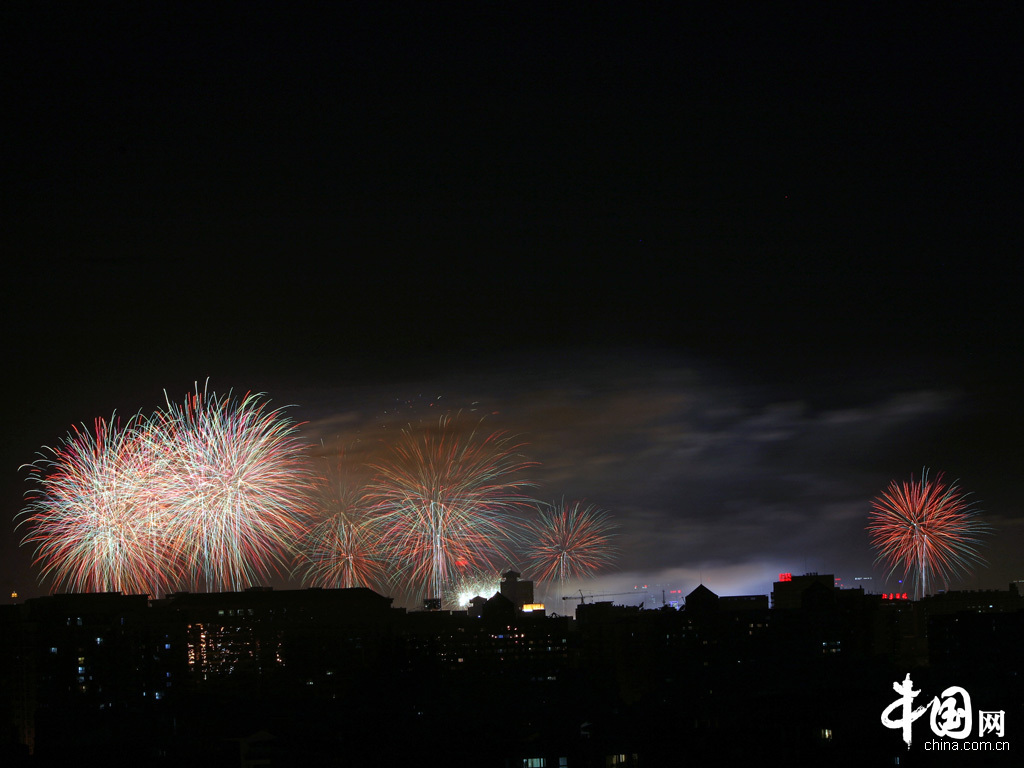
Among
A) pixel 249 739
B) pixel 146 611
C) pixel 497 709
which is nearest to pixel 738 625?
pixel 497 709

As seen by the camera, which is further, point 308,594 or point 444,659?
point 308,594

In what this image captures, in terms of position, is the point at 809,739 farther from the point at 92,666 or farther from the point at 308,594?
the point at 308,594

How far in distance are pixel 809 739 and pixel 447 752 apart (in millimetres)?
13789

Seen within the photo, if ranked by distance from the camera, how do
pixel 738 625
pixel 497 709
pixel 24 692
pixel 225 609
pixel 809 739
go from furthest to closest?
1. pixel 738 625
2. pixel 225 609
3. pixel 24 692
4. pixel 497 709
5. pixel 809 739

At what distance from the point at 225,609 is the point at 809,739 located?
234 ft

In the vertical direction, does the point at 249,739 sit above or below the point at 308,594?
below

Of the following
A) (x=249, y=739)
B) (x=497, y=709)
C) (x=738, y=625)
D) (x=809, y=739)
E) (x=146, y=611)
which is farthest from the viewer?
(x=738, y=625)

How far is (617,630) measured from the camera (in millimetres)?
102562

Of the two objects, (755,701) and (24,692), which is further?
(24,692)

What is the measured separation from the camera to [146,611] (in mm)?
89875

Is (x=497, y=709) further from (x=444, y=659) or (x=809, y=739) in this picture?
(x=809, y=739)

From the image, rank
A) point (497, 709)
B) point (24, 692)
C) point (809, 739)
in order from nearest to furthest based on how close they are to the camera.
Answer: point (809, 739)
point (497, 709)
point (24, 692)

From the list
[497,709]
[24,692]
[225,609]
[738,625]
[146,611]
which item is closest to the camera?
[497,709]

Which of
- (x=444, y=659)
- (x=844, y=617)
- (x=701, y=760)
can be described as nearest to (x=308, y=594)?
(x=444, y=659)
